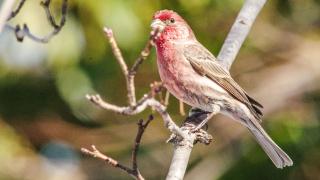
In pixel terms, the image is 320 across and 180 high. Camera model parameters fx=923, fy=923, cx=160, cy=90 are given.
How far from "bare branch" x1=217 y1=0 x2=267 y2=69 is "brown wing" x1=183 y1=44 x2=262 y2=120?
165 millimetres

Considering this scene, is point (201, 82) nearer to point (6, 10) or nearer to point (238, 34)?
point (238, 34)

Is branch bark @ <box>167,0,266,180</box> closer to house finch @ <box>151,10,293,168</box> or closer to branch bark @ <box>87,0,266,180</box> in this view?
branch bark @ <box>87,0,266,180</box>

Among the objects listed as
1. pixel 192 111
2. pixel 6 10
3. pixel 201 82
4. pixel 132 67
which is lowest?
pixel 192 111

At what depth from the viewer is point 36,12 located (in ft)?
22.1

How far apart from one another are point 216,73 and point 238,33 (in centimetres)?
43

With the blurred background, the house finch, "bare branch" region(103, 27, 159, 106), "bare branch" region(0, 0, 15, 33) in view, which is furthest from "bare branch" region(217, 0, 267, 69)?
"bare branch" region(0, 0, 15, 33)

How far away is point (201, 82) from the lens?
661 cm

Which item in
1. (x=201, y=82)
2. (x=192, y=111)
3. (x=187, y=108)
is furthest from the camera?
(x=187, y=108)

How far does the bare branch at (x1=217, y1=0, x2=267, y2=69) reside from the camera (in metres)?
6.22

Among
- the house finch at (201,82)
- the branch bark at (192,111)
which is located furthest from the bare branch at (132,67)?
the house finch at (201,82)

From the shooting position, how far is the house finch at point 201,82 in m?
6.42

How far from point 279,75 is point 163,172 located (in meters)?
1.50

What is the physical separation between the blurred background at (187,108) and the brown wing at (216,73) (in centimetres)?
103

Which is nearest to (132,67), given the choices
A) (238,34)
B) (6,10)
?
(6,10)
